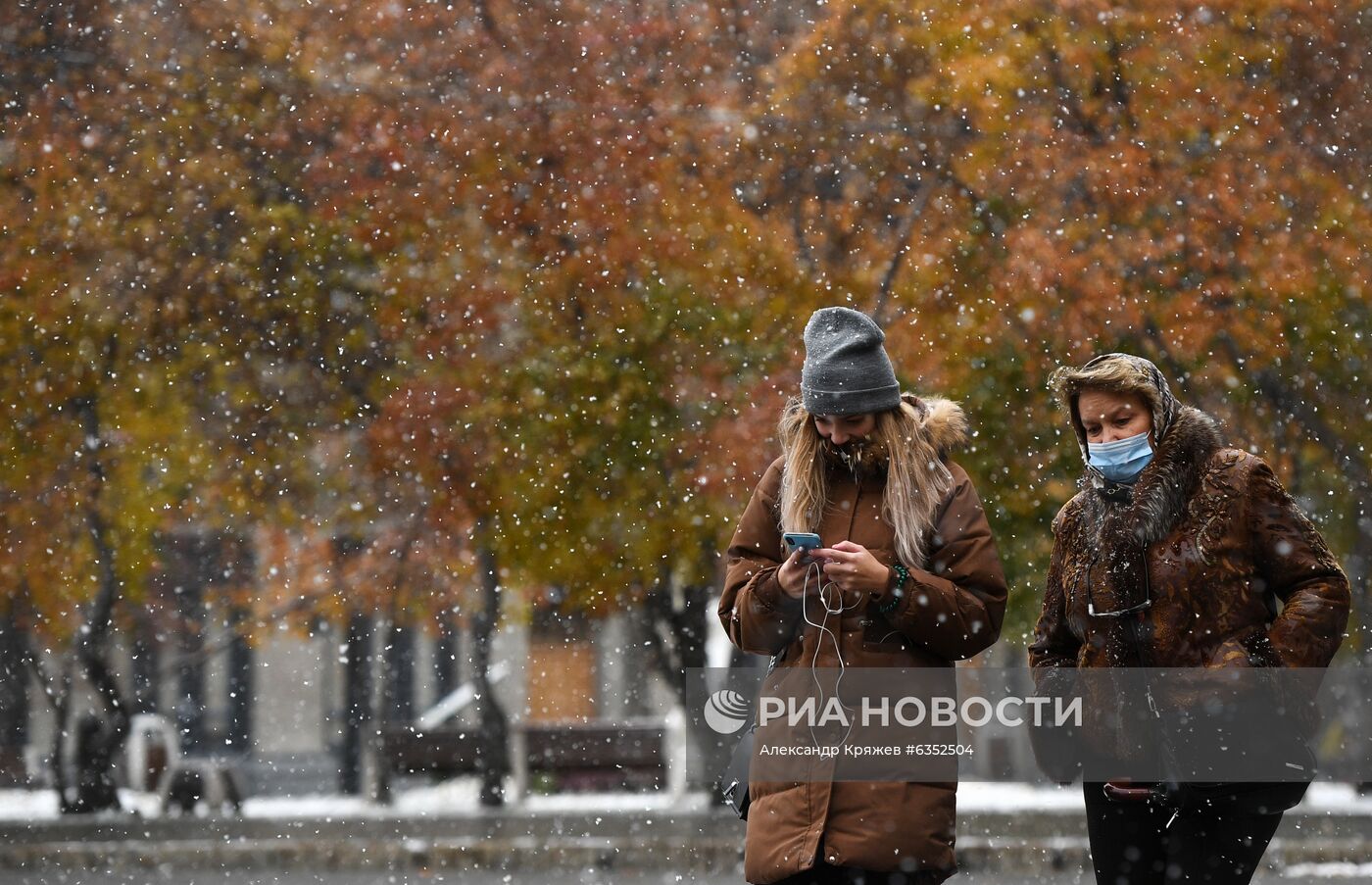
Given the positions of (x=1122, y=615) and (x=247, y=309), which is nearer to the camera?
(x=1122, y=615)

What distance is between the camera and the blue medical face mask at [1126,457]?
351cm

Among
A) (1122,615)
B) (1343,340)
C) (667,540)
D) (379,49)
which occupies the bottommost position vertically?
(1122,615)

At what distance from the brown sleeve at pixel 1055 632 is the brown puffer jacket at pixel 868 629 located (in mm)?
194

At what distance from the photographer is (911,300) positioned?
1111 centimetres

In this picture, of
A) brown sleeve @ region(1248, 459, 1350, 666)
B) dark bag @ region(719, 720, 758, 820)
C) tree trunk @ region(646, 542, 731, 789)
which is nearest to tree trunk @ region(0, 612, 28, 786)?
tree trunk @ region(646, 542, 731, 789)

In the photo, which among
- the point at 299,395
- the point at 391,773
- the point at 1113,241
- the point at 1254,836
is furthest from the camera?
the point at 391,773

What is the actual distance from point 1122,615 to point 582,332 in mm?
8332

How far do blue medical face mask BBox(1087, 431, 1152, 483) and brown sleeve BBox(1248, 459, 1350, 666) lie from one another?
0.75ft

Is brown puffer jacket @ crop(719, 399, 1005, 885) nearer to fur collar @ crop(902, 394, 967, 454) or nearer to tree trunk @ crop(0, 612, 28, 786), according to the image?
fur collar @ crop(902, 394, 967, 454)

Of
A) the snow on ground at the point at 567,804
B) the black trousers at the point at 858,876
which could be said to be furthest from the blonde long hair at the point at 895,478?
the snow on ground at the point at 567,804

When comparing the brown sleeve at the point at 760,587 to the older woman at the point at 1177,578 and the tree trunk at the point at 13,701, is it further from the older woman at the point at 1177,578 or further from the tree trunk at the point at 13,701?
the tree trunk at the point at 13,701

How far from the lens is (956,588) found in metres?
3.50

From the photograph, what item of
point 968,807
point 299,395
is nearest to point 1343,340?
point 968,807

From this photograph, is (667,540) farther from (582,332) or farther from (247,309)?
(247,309)
